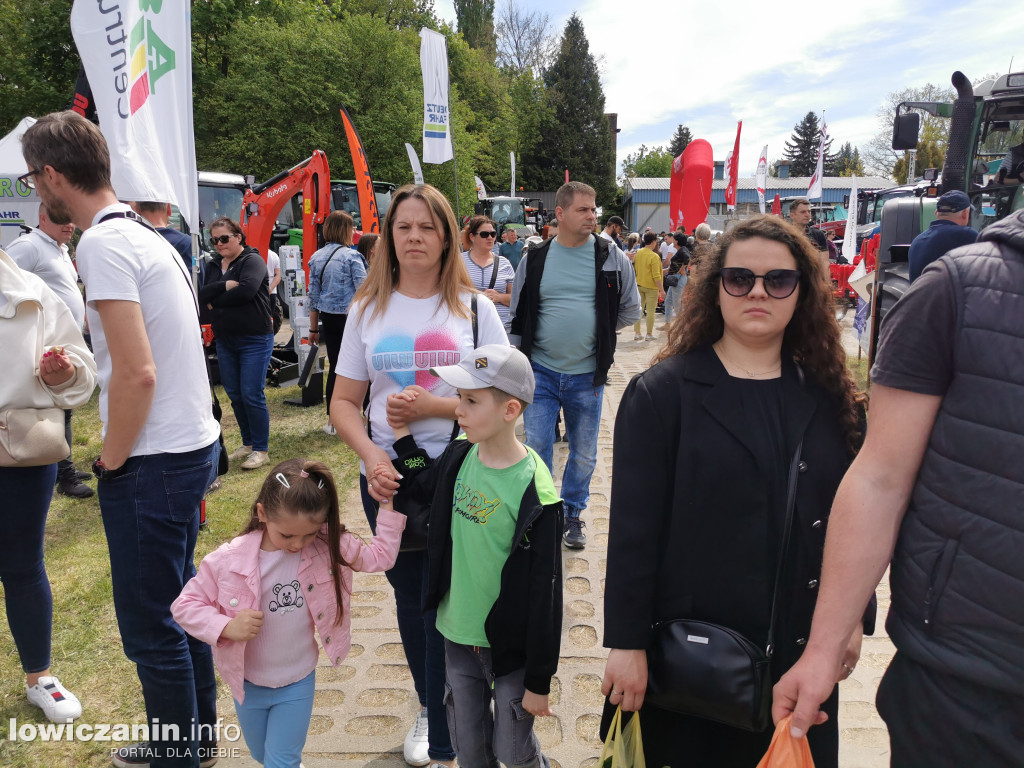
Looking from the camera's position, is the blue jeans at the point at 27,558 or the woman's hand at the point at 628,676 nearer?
the woman's hand at the point at 628,676

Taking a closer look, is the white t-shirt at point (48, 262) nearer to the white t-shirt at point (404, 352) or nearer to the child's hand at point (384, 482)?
the white t-shirt at point (404, 352)

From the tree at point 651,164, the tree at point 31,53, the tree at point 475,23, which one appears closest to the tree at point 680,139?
the tree at point 651,164

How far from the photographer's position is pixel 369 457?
2.28m

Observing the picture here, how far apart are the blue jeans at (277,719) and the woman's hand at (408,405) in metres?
0.89

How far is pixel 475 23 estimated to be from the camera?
51156 millimetres

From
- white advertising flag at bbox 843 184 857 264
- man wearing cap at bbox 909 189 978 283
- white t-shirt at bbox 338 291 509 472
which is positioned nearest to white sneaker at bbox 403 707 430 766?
white t-shirt at bbox 338 291 509 472

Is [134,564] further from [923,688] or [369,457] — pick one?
[923,688]

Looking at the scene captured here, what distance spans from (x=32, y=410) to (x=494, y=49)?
55.6 metres

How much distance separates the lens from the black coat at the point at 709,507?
1.64 metres

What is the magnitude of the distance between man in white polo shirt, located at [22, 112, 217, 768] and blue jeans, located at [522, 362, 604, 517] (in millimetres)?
2170

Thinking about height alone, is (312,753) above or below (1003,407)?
below

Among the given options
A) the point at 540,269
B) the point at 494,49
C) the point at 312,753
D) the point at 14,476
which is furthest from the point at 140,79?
the point at 494,49

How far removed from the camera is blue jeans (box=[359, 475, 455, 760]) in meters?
2.37

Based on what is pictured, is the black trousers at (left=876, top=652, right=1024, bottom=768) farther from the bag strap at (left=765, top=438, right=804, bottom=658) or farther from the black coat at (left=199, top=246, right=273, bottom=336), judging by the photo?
the black coat at (left=199, top=246, right=273, bottom=336)
